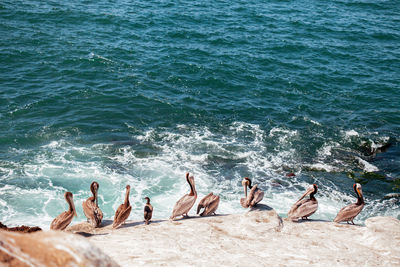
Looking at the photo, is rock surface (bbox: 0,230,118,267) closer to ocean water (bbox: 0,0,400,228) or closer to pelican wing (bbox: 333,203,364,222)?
pelican wing (bbox: 333,203,364,222)

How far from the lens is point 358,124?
104 feet

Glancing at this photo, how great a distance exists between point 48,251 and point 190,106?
27.1 metres

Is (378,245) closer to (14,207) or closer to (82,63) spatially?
(14,207)

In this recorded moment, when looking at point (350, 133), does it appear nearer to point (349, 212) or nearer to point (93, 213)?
point (349, 212)

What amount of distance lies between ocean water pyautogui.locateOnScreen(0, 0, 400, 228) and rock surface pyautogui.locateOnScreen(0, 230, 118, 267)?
15.4 m

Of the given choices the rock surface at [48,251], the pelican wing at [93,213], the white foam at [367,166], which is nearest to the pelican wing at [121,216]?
the pelican wing at [93,213]

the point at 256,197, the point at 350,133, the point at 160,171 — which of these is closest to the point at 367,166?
the point at 350,133

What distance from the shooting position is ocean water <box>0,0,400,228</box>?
24156mm

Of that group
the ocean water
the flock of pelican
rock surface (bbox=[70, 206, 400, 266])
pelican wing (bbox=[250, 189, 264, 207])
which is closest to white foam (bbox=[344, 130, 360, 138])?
the ocean water

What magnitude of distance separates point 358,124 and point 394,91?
24.8ft

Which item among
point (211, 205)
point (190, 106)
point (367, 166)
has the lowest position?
point (367, 166)

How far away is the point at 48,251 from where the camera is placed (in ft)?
18.9

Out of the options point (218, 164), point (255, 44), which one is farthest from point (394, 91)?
point (218, 164)

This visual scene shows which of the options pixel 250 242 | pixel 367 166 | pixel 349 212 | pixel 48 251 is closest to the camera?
pixel 48 251
